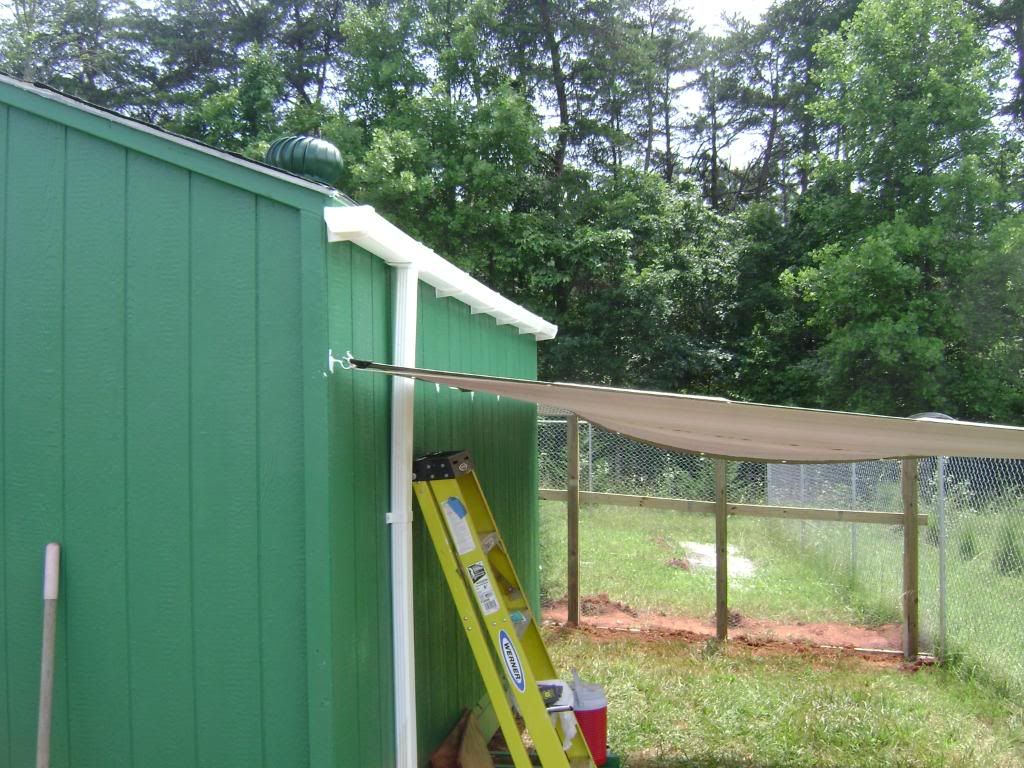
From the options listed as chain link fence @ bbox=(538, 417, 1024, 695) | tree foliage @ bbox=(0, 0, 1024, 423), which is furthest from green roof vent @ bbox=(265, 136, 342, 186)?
tree foliage @ bbox=(0, 0, 1024, 423)

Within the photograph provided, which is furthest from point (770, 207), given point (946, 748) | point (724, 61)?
point (946, 748)

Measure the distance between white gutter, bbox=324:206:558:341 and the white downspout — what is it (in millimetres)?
96

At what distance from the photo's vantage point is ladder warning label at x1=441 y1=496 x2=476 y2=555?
312cm

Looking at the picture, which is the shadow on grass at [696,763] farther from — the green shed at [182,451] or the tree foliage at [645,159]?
the tree foliage at [645,159]

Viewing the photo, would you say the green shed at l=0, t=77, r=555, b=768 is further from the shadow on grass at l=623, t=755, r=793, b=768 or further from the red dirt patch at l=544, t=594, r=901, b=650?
the red dirt patch at l=544, t=594, r=901, b=650

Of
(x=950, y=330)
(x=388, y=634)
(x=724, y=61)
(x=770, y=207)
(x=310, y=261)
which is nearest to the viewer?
(x=310, y=261)

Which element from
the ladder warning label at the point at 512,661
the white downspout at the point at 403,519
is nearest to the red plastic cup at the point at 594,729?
the ladder warning label at the point at 512,661

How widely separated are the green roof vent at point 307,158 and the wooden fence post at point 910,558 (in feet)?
16.0

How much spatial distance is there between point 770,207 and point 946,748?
16.1 meters

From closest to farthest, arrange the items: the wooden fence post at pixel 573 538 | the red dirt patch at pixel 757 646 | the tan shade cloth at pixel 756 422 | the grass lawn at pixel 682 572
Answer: the tan shade cloth at pixel 756 422 → the red dirt patch at pixel 757 646 → the wooden fence post at pixel 573 538 → the grass lawn at pixel 682 572

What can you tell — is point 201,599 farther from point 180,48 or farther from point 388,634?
point 180,48

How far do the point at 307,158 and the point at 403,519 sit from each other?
138cm

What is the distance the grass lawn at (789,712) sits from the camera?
4215mm

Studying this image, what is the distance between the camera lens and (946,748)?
166 inches
